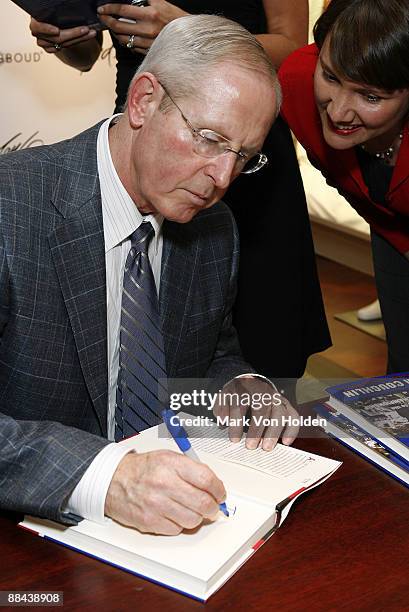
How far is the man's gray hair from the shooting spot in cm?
142

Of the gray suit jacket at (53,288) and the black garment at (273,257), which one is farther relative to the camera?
the black garment at (273,257)

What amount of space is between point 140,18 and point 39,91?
1603 mm

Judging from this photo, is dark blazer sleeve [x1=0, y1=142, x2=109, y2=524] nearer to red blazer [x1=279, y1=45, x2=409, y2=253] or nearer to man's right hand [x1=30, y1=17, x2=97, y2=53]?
man's right hand [x1=30, y1=17, x2=97, y2=53]

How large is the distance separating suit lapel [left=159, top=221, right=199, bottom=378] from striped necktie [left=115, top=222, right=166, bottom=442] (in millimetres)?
74

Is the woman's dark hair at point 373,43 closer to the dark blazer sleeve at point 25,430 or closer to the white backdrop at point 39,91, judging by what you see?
the dark blazer sleeve at point 25,430

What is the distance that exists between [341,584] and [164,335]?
0.75 m

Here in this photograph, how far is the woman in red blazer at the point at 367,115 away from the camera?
1.64m

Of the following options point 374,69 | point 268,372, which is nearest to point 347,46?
point 374,69

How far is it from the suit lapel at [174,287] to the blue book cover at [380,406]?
1.18 ft

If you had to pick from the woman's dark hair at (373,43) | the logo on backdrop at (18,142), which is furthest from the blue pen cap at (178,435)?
the logo on backdrop at (18,142)

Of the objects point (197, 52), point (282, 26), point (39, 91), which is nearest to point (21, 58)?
point (39, 91)

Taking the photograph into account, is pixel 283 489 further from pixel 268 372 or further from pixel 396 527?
pixel 268 372

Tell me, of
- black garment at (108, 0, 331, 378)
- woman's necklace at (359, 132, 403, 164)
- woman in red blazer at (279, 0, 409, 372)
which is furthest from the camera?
black garment at (108, 0, 331, 378)

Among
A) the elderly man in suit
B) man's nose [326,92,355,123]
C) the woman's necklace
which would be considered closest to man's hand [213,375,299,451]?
the elderly man in suit
